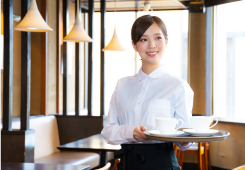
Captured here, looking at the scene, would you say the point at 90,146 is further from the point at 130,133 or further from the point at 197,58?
the point at 197,58

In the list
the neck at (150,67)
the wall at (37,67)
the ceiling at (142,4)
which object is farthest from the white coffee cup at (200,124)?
the ceiling at (142,4)

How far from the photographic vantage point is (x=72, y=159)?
3.74m

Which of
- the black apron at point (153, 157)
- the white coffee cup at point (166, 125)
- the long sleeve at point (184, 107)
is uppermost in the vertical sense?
the long sleeve at point (184, 107)

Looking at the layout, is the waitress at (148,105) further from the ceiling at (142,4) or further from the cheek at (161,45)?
the ceiling at (142,4)

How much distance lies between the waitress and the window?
3869 millimetres

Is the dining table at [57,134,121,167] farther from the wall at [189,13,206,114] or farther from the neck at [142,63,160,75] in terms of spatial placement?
the wall at [189,13,206,114]

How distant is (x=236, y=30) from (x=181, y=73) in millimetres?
1157

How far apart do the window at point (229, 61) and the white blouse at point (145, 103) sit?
3864mm

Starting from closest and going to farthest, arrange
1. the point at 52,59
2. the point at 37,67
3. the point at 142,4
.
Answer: the point at 37,67 → the point at 52,59 → the point at 142,4

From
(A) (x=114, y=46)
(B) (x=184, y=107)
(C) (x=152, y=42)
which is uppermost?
(A) (x=114, y=46)

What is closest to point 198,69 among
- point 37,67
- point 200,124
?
point 37,67

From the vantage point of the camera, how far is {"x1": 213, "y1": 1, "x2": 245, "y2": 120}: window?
16.0ft

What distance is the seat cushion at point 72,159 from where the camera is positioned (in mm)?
3613

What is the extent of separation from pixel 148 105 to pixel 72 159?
2651mm
